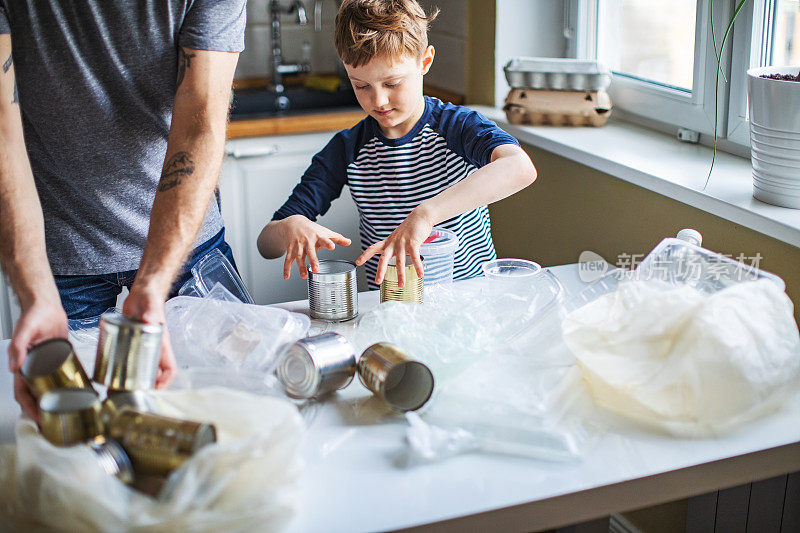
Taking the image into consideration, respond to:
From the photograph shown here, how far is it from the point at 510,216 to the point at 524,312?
1.25 meters

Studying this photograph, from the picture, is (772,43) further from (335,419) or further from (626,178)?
(335,419)

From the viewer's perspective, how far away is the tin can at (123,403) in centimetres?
89

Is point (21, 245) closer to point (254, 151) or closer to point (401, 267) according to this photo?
point (401, 267)

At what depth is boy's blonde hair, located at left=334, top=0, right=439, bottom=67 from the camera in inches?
58.9

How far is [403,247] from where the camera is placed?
4.18ft

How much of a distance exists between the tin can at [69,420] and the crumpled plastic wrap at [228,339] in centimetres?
15

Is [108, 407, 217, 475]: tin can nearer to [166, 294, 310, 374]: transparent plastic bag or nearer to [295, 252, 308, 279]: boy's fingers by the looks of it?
[166, 294, 310, 374]: transparent plastic bag

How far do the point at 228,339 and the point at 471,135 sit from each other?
27.8 inches

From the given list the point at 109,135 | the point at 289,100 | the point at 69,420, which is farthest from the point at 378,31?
the point at 289,100

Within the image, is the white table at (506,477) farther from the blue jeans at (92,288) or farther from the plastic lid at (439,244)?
the blue jeans at (92,288)

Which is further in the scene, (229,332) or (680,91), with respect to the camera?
(680,91)

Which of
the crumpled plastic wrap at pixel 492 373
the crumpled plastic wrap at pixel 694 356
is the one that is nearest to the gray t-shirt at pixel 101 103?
the crumpled plastic wrap at pixel 492 373

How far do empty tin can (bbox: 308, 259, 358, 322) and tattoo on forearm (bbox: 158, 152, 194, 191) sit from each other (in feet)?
0.81

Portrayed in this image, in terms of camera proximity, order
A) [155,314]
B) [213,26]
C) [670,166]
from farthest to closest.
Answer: [670,166], [213,26], [155,314]
